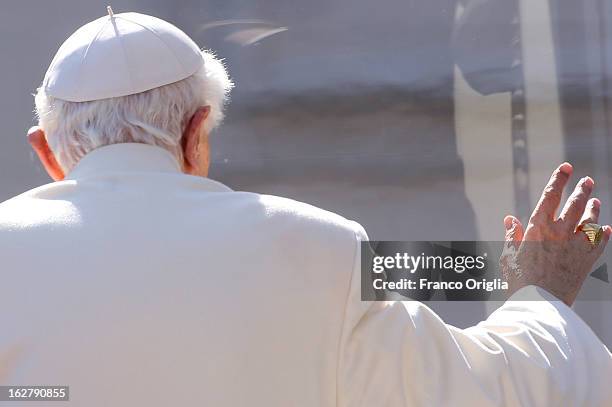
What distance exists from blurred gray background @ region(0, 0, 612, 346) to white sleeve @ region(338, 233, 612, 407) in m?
0.99

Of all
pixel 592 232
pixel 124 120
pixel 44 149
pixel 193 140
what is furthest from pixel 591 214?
pixel 44 149

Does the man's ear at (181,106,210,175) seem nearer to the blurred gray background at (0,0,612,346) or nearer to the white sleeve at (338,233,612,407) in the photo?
the white sleeve at (338,233,612,407)

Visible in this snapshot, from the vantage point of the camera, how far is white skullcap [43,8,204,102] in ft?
4.97

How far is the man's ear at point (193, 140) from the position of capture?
151 cm

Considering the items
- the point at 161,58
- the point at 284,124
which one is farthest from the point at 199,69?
the point at 284,124

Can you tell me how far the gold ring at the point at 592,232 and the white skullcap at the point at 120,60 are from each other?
0.65 metres

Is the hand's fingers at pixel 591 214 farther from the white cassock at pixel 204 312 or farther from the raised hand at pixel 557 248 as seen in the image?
the white cassock at pixel 204 312

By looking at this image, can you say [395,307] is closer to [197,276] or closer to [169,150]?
[197,276]

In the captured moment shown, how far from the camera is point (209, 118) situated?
60.8 inches

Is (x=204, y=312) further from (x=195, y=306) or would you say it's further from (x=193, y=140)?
(x=193, y=140)

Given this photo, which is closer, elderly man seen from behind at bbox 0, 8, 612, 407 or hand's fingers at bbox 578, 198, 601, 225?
elderly man seen from behind at bbox 0, 8, 612, 407

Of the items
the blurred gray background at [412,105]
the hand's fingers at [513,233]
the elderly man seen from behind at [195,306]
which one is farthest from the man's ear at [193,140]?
the blurred gray background at [412,105]

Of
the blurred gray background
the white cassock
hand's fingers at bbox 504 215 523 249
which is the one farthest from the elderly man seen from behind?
the blurred gray background

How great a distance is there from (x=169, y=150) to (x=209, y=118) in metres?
0.09
